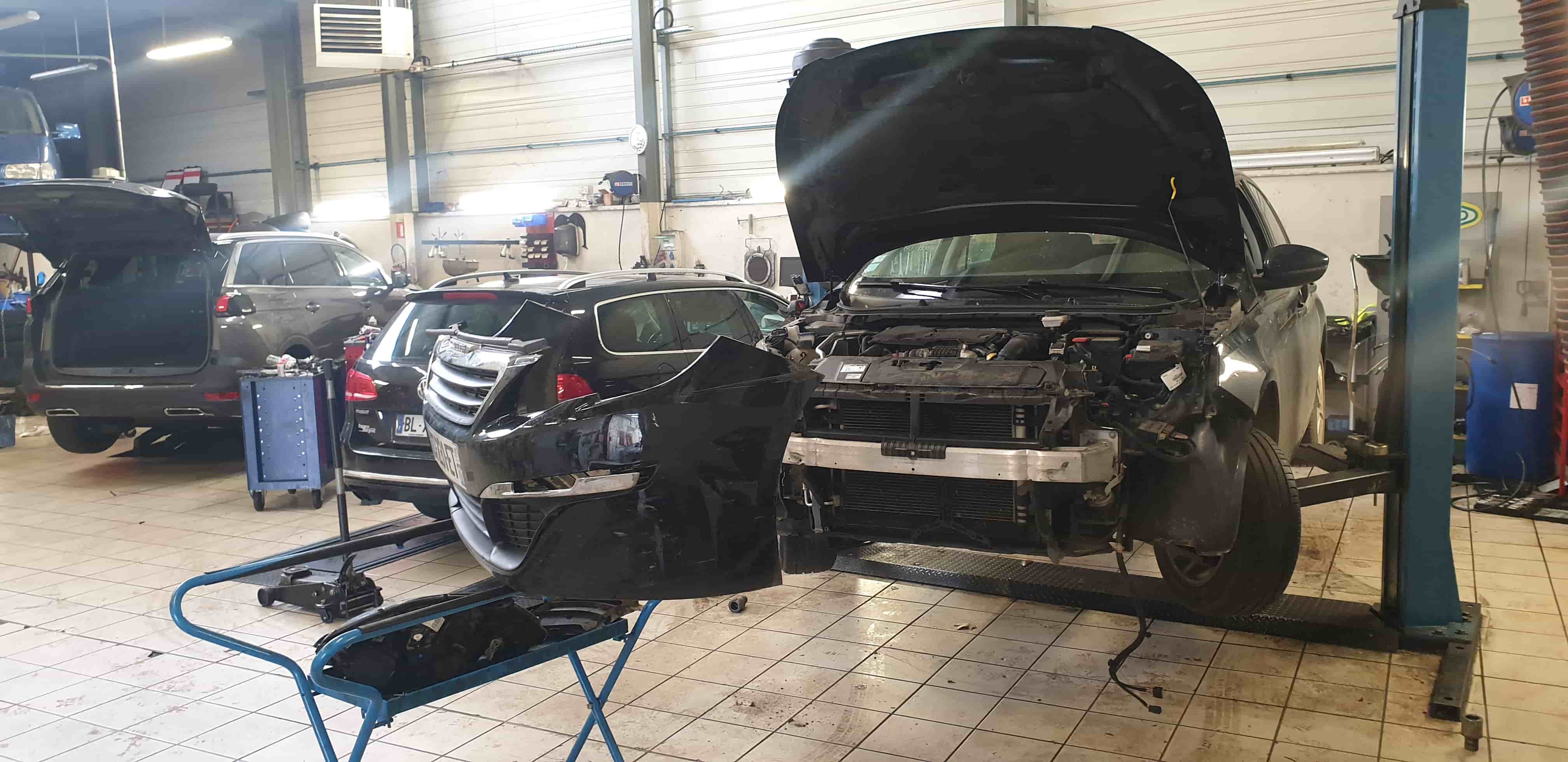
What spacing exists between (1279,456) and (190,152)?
18.5m

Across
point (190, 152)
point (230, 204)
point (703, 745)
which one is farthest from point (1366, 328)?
point (190, 152)

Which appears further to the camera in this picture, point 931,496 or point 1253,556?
point 1253,556

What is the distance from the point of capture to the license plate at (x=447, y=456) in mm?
2723

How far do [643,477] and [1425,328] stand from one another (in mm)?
2960

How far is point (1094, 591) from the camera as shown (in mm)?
4121

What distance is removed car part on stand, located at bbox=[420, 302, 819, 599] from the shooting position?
2.48 metres

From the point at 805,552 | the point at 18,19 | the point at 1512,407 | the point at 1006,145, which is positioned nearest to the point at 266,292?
the point at 805,552

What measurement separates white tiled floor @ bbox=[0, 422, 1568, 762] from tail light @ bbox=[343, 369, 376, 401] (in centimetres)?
85

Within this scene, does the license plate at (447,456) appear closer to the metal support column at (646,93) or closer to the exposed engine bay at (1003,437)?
the exposed engine bay at (1003,437)

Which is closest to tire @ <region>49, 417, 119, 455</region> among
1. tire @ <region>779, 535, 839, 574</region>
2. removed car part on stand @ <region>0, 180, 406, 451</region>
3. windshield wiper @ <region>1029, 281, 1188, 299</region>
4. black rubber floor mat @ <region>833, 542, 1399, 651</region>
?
removed car part on stand @ <region>0, 180, 406, 451</region>

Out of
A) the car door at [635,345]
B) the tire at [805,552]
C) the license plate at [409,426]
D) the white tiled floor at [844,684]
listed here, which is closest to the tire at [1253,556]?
the white tiled floor at [844,684]

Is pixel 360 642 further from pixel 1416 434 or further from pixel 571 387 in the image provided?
pixel 1416 434

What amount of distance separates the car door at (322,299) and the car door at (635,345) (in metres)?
3.85

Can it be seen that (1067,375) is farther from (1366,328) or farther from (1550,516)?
(1366,328)
